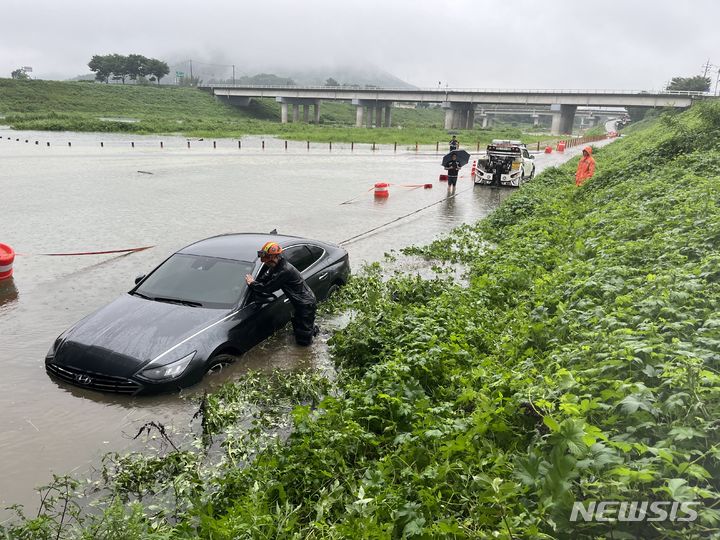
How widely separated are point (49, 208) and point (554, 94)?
298ft

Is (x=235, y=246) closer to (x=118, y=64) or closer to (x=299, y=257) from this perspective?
(x=299, y=257)

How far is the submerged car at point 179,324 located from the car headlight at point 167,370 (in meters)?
0.01

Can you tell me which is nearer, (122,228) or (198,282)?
(198,282)

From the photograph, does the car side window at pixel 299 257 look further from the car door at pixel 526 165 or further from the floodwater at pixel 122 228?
the car door at pixel 526 165

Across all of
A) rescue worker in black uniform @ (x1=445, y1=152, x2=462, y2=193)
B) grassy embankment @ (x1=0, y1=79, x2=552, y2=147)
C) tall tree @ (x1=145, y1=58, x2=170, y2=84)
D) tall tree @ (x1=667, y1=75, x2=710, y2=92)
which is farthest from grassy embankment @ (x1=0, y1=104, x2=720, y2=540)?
tall tree @ (x1=145, y1=58, x2=170, y2=84)

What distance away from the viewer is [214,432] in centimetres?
573

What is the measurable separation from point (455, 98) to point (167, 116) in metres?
50.9

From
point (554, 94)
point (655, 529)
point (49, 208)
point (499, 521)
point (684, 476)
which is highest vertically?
point (554, 94)

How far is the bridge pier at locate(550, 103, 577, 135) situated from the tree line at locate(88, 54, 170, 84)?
11395 centimetres

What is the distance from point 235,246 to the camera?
8.70 m

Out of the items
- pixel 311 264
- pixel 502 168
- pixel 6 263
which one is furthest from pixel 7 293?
pixel 502 168

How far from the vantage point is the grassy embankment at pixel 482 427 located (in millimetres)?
3344

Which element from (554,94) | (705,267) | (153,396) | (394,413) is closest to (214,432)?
(153,396)

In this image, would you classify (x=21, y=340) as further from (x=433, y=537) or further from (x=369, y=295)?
(x=433, y=537)
